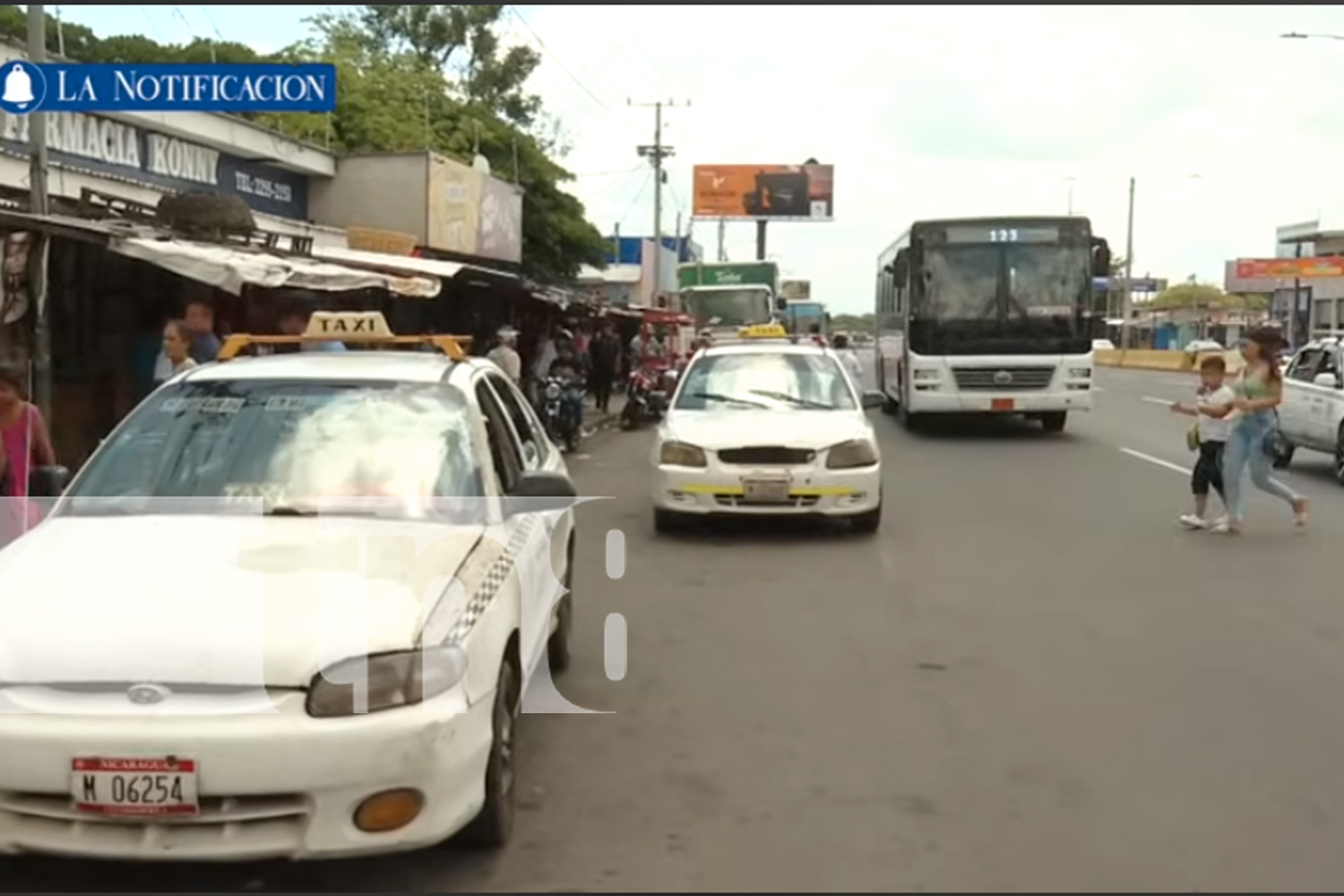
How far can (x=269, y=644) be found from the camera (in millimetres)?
3973

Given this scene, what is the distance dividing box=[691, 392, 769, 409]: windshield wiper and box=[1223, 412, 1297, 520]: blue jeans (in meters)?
3.87

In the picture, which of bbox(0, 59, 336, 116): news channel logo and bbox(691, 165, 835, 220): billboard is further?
bbox(691, 165, 835, 220): billboard

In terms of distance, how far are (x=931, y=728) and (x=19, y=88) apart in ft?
29.6

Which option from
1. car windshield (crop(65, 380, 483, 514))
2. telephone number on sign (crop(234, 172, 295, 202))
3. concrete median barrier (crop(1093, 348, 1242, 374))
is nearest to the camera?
car windshield (crop(65, 380, 483, 514))

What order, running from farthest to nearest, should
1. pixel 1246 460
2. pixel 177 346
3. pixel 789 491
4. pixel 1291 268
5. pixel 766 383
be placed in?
1. pixel 1291 268
2. pixel 766 383
3. pixel 1246 460
4. pixel 789 491
5. pixel 177 346

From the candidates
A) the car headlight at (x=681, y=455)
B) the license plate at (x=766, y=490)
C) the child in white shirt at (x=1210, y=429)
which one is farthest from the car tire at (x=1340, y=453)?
the car headlight at (x=681, y=455)

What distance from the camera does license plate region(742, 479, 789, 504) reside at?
10.9 metres

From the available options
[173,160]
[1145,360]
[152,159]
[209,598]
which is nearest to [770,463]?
[209,598]

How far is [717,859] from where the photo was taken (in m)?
4.49

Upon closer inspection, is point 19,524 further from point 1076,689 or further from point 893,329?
point 893,329

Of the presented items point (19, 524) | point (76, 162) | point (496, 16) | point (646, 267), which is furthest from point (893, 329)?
point (646, 267)

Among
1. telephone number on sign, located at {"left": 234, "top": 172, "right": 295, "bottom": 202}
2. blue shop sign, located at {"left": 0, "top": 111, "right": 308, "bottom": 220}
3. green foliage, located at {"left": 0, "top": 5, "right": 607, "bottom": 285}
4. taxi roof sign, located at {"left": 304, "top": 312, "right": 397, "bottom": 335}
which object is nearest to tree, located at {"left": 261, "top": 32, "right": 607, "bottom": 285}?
green foliage, located at {"left": 0, "top": 5, "right": 607, "bottom": 285}

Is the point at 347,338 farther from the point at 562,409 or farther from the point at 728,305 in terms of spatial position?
the point at 728,305

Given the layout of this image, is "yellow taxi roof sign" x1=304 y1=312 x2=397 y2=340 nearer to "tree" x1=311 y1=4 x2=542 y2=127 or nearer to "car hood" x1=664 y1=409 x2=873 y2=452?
"car hood" x1=664 y1=409 x2=873 y2=452
